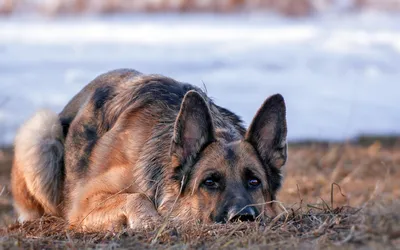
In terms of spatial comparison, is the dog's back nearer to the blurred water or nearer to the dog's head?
the dog's head

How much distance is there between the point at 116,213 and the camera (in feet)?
19.4

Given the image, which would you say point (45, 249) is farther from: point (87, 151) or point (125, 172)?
point (87, 151)

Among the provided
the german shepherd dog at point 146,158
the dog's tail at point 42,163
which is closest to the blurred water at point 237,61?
the dog's tail at point 42,163

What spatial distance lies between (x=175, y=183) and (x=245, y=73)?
41.6 ft

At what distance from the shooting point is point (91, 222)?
6.14 m

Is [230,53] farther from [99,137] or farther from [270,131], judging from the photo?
[270,131]

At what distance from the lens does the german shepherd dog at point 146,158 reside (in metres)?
5.62

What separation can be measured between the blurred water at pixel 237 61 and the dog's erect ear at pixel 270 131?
20.7 ft

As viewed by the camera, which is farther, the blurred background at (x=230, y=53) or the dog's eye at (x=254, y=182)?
the blurred background at (x=230, y=53)

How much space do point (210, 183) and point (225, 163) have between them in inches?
7.6

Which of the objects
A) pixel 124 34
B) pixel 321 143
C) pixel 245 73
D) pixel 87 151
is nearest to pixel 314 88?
pixel 245 73

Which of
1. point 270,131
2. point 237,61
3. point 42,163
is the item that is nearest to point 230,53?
point 237,61

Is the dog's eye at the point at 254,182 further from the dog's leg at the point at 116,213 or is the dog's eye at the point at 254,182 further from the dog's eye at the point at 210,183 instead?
the dog's leg at the point at 116,213

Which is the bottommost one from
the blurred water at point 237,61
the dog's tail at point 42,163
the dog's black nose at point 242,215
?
the blurred water at point 237,61
